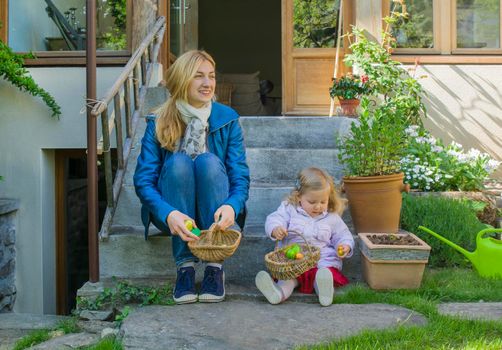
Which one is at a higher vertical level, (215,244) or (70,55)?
(70,55)

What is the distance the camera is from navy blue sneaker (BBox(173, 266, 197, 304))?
2.48 m

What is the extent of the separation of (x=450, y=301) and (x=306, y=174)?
2.95ft

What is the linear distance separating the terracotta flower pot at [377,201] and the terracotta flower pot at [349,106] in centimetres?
187

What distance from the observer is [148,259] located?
2.88 metres

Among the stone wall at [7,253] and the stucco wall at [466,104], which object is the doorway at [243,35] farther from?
the stone wall at [7,253]

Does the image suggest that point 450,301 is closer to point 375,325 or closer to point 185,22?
point 375,325

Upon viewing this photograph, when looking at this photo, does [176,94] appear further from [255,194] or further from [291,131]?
[291,131]

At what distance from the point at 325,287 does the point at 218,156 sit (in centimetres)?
83

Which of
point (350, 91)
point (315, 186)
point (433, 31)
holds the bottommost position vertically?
point (315, 186)

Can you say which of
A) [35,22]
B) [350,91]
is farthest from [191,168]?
[35,22]

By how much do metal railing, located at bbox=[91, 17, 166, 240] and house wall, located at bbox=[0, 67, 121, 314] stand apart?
375mm

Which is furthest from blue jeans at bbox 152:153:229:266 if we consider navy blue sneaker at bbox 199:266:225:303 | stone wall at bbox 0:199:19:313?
stone wall at bbox 0:199:19:313

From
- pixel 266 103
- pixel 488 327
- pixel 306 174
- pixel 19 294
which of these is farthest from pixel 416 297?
pixel 266 103

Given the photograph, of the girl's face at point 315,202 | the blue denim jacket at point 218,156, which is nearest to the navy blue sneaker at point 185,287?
the blue denim jacket at point 218,156
